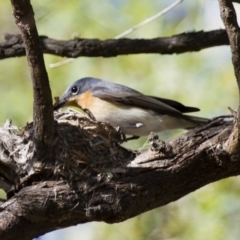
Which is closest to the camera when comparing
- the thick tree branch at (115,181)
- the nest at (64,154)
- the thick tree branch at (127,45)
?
the thick tree branch at (115,181)

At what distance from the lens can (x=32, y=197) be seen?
13.9ft

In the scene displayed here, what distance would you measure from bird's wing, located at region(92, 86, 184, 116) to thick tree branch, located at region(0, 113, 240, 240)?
174cm

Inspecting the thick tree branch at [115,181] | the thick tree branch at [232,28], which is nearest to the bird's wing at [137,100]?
the thick tree branch at [115,181]

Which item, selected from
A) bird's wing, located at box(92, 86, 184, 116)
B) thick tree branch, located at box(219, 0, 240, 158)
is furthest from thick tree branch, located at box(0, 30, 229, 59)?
thick tree branch, located at box(219, 0, 240, 158)

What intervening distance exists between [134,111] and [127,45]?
66 cm

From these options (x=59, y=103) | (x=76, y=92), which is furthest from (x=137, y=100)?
(x=59, y=103)

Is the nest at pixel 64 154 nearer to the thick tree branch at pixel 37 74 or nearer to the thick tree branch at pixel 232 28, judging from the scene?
the thick tree branch at pixel 37 74

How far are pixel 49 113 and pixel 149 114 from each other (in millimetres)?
2499

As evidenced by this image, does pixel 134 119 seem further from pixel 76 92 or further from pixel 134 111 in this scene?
pixel 76 92

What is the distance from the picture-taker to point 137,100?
646cm

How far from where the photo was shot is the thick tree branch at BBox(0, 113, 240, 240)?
13.9 feet

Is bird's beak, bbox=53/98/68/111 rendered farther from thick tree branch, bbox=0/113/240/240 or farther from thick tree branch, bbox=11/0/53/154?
thick tree branch, bbox=11/0/53/154

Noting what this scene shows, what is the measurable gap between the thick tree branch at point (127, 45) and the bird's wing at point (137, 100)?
19.7 inches

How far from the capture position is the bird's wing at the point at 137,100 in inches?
250
